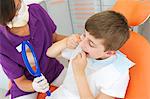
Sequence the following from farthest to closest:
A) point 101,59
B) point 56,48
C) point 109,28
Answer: point 56,48, point 101,59, point 109,28

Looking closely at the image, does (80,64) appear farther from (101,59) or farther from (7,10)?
(7,10)

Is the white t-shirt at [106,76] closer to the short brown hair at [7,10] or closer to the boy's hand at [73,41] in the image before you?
the boy's hand at [73,41]

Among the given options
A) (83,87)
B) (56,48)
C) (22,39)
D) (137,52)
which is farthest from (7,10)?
(137,52)

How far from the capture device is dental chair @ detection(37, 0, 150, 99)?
101 cm

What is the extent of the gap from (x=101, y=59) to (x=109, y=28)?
179 mm

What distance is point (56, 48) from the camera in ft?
3.98

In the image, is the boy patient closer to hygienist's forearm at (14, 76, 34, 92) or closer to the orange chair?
the orange chair

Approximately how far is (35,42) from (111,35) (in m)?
0.45

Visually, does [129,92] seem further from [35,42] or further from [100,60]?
[35,42]

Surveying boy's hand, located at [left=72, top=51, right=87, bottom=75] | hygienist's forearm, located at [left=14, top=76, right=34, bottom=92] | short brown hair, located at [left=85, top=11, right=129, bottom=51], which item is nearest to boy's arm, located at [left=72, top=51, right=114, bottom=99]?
boy's hand, located at [left=72, top=51, right=87, bottom=75]

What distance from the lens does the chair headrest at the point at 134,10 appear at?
1209 mm

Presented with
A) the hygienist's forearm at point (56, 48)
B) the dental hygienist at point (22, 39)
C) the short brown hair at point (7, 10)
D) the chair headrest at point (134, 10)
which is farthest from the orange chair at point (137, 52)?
the short brown hair at point (7, 10)

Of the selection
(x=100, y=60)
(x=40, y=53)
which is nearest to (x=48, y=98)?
(x=40, y=53)

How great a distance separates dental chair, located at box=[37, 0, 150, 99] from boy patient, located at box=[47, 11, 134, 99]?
5cm
